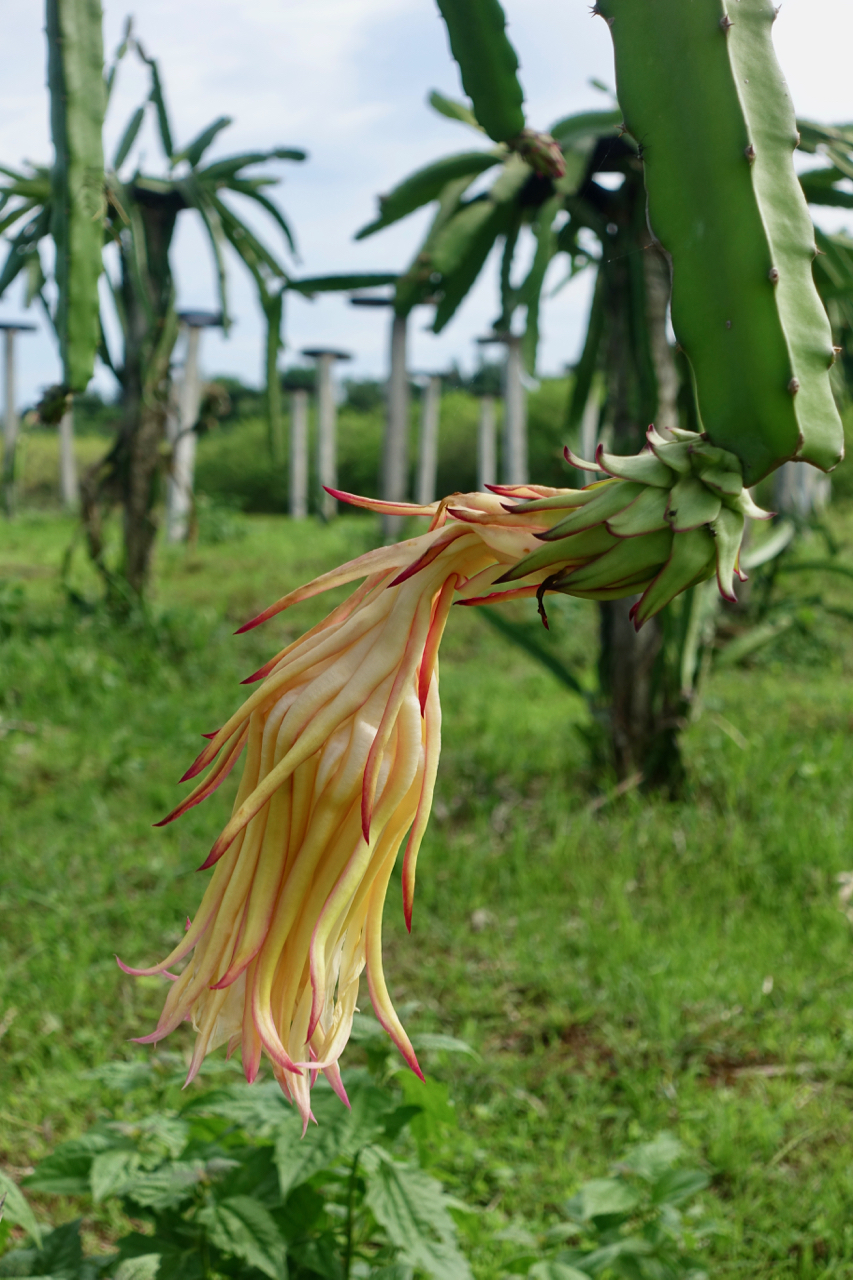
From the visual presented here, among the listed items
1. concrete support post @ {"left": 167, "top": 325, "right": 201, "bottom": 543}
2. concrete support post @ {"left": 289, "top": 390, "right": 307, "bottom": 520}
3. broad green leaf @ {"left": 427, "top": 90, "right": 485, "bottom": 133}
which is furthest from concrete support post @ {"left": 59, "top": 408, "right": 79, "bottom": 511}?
broad green leaf @ {"left": 427, "top": 90, "right": 485, "bottom": 133}

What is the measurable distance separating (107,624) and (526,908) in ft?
6.18

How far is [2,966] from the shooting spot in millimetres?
1747

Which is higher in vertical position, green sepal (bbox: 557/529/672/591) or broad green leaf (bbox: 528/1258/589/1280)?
green sepal (bbox: 557/529/672/591)

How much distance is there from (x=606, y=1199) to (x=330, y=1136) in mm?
274

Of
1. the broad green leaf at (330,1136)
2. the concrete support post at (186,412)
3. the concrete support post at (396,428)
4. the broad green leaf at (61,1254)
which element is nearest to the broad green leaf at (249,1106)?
the broad green leaf at (330,1136)

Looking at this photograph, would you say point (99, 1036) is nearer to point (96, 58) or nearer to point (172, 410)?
point (96, 58)

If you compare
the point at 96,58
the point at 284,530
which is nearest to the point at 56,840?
the point at 96,58

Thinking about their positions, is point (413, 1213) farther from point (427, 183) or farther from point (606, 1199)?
point (427, 183)

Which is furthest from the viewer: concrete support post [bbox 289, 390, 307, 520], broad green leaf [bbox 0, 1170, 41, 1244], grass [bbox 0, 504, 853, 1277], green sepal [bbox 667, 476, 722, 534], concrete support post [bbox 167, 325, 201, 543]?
concrete support post [bbox 289, 390, 307, 520]

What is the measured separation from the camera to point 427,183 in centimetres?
214

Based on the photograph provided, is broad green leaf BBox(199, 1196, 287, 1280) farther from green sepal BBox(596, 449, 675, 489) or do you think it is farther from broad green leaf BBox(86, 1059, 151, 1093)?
green sepal BBox(596, 449, 675, 489)

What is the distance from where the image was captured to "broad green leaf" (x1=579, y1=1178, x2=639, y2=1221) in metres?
0.94

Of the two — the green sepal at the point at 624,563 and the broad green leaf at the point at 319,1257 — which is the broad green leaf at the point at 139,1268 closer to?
the broad green leaf at the point at 319,1257

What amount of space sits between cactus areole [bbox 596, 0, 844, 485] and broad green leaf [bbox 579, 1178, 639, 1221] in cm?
74
